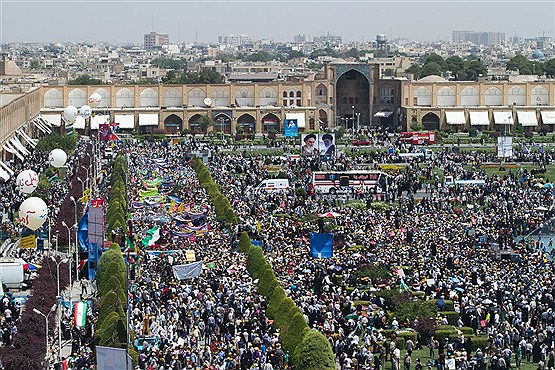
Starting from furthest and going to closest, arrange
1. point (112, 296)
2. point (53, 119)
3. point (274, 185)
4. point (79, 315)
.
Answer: point (53, 119) → point (274, 185) → point (79, 315) → point (112, 296)

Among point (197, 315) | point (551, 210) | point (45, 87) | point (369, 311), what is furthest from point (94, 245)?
point (45, 87)

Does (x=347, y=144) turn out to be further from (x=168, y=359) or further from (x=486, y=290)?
(x=168, y=359)

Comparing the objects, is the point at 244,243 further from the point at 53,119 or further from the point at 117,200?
the point at 53,119

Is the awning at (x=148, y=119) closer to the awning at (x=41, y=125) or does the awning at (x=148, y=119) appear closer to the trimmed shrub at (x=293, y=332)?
the awning at (x=41, y=125)

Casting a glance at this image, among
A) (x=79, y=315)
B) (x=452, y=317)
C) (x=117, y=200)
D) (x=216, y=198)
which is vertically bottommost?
(x=452, y=317)

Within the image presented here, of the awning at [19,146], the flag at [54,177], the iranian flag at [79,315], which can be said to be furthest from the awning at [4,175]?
the iranian flag at [79,315]

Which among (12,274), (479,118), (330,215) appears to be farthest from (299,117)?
(12,274)
